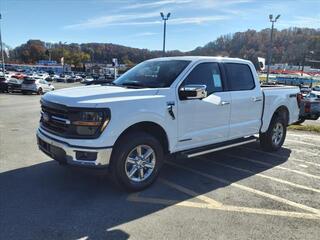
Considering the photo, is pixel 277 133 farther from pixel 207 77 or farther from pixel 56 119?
pixel 56 119

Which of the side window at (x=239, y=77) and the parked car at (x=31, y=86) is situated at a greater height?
the side window at (x=239, y=77)

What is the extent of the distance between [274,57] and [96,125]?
417 ft

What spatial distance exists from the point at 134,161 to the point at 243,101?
262 centimetres

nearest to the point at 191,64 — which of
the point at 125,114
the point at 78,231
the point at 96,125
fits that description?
the point at 125,114

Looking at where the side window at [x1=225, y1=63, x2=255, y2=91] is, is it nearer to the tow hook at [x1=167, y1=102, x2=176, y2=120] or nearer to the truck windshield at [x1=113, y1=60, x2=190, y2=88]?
the truck windshield at [x1=113, y1=60, x2=190, y2=88]

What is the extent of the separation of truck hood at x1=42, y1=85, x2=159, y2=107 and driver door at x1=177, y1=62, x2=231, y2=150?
657 millimetres

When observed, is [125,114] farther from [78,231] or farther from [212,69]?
[212,69]

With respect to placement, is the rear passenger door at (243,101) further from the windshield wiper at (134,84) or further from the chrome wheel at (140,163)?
the chrome wheel at (140,163)

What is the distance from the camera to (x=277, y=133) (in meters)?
7.93

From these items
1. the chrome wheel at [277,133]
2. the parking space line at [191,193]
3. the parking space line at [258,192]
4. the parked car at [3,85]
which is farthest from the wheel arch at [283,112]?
the parked car at [3,85]

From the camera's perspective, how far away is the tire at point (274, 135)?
7629 mm

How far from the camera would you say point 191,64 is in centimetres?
572

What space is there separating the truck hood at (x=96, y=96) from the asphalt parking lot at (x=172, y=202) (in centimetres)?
91

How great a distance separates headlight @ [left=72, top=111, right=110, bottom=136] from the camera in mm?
4500
